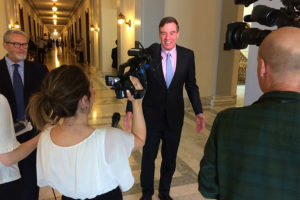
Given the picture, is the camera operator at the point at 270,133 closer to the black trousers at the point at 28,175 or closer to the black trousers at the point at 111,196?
the black trousers at the point at 111,196

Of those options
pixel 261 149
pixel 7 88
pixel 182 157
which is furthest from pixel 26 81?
pixel 182 157

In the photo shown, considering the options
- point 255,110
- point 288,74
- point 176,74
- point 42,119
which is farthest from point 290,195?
point 176,74

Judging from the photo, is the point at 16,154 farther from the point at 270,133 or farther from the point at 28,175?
the point at 270,133

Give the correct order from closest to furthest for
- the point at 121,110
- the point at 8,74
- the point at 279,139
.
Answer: the point at 279,139 < the point at 8,74 < the point at 121,110

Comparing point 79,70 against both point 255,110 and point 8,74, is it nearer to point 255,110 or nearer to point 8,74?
point 255,110

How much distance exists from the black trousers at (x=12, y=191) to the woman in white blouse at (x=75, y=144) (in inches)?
29.1

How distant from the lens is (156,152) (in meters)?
2.42

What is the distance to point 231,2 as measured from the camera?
619cm

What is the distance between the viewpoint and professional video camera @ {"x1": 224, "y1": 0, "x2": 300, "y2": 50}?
4.68 feet

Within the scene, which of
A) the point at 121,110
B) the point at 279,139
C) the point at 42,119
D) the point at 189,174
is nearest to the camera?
the point at 279,139

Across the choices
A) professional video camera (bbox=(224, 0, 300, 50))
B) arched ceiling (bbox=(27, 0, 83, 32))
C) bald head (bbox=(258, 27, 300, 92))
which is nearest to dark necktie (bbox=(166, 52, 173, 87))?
professional video camera (bbox=(224, 0, 300, 50))

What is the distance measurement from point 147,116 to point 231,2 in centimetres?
495

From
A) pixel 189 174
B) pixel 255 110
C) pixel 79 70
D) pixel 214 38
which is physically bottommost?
pixel 189 174

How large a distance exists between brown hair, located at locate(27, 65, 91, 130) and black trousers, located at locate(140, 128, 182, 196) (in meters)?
1.24
